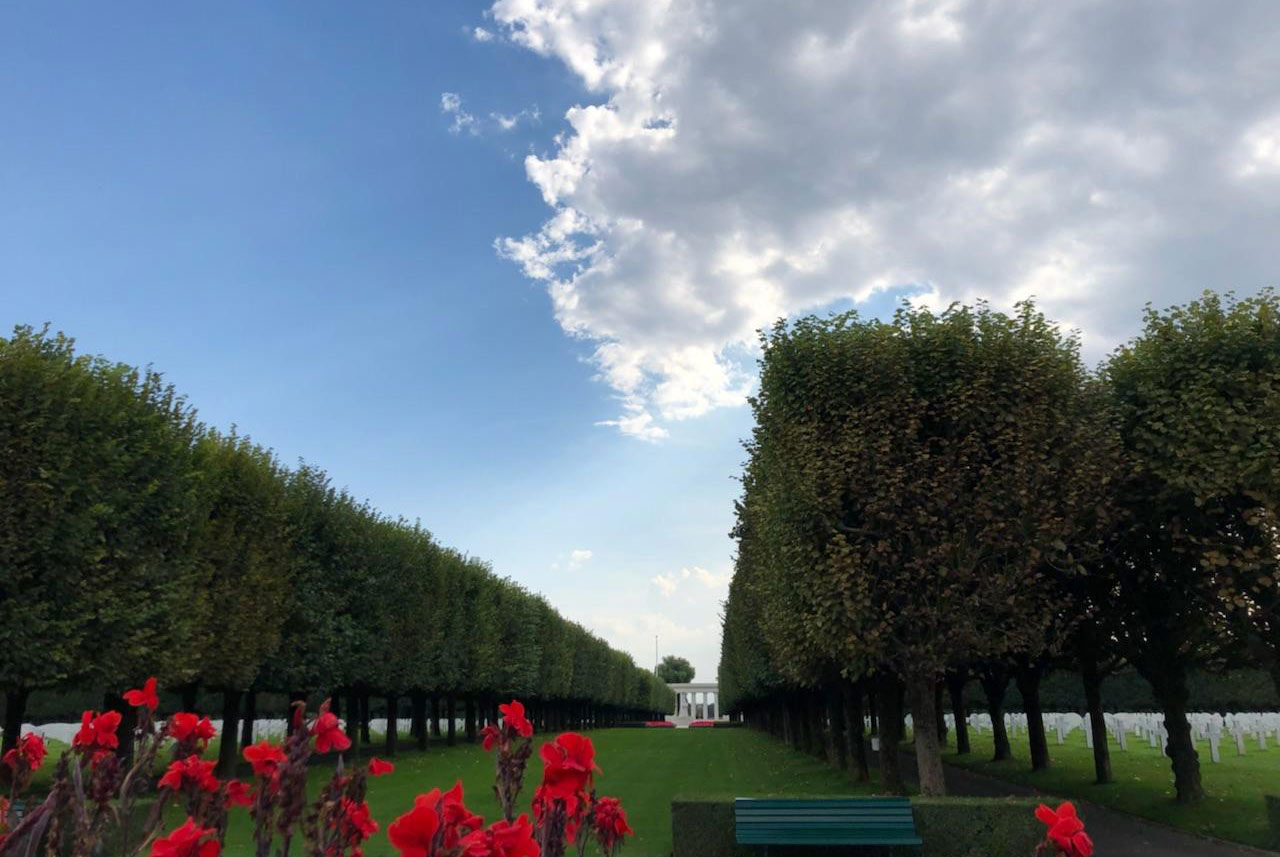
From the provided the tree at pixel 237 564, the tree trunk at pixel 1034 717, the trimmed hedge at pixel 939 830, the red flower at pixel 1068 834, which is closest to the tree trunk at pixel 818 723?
the tree trunk at pixel 1034 717

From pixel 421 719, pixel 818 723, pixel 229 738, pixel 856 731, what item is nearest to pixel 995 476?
pixel 856 731

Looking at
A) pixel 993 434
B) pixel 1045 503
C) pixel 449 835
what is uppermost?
pixel 993 434

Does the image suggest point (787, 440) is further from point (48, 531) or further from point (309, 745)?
point (309, 745)

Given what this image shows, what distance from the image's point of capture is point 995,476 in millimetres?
18312

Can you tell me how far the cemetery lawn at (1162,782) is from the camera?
67.3ft

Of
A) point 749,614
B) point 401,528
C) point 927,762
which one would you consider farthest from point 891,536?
point 401,528

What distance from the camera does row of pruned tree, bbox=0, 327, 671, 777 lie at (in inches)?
778

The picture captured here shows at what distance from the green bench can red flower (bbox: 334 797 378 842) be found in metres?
11.6

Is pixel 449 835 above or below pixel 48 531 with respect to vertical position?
below

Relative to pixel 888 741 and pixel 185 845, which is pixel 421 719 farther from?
pixel 185 845

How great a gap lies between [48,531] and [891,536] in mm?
17753

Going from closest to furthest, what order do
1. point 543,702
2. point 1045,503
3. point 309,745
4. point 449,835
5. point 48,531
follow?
point 449,835 < point 309,745 < point 1045,503 < point 48,531 < point 543,702

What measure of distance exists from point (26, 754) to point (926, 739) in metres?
17.1

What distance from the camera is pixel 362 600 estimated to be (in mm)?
36125
